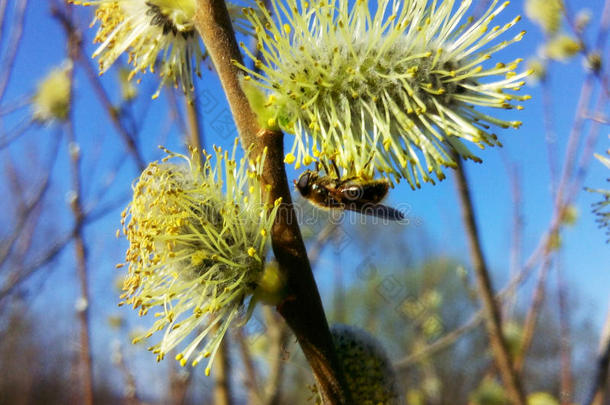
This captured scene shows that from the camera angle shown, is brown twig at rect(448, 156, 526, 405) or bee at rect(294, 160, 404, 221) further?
brown twig at rect(448, 156, 526, 405)

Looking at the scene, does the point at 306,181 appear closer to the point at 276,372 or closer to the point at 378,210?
the point at 378,210

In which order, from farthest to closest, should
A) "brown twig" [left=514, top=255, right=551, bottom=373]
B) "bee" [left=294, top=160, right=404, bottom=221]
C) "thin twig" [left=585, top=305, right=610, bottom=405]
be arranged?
"brown twig" [left=514, top=255, right=551, bottom=373] → "thin twig" [left=585, top=305, right=610, bottom=405] → "bee" [left=294, top=160, right=404, bottom=221]

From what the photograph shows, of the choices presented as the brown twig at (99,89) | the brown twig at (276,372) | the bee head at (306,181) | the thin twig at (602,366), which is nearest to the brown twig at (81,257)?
the brown twig at (99,89)

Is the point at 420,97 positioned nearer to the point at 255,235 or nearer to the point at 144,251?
A: the point at 255,235

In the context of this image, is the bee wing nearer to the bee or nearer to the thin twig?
the bee

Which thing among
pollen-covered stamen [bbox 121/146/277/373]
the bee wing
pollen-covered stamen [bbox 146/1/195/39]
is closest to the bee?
the bee wing

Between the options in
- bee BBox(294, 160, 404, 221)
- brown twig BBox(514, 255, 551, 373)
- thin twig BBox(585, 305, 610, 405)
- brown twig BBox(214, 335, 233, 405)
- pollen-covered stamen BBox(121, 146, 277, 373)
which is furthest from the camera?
brown twig BBox(514, 255, 551, 373)

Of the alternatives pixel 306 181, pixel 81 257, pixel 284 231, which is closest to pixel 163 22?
pixel 306 181

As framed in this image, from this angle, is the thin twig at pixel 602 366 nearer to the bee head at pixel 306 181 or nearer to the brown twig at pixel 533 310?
the brown twig at pixel 533 310
